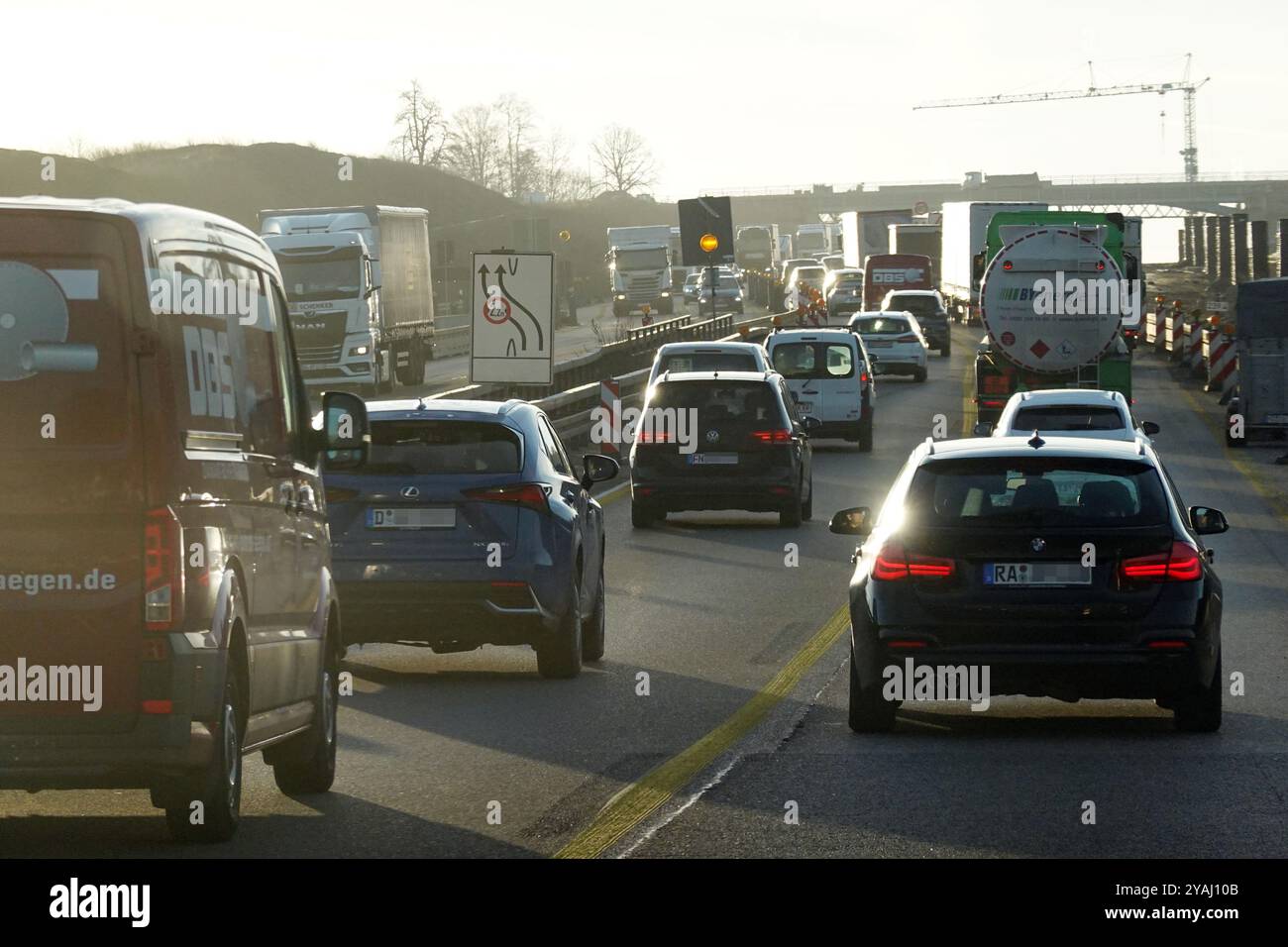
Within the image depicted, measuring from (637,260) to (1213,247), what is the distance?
3350cm

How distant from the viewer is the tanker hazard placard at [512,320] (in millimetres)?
30078

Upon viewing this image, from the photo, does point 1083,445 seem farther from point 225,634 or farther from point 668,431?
point 668,431

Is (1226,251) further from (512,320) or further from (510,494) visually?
(510,494)

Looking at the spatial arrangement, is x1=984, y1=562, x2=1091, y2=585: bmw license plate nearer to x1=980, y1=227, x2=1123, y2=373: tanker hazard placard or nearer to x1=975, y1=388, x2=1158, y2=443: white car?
x1=975, y1=388, x2=1158, y2=443: white car

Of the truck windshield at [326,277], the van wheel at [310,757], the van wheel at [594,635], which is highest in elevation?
the truck windshield at [326,277]

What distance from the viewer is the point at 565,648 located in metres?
13.9

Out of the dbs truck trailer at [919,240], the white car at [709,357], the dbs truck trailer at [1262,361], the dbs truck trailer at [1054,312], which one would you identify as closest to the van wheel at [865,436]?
the white car at [709,357]

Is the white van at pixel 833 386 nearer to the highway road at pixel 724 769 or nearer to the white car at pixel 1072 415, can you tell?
the white car at pixel 1072 415

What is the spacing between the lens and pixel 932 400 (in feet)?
156

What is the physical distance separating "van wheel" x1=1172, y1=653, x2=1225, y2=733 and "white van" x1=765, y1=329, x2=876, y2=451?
2376 cm

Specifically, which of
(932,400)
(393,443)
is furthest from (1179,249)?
(393,443)

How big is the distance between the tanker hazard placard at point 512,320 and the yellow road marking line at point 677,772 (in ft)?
50.1

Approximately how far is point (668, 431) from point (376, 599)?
10955 millimetres

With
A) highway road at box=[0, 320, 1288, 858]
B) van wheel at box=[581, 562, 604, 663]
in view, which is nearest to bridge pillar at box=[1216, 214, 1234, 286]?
highway road at box=[0, 320, 1288, 858]
